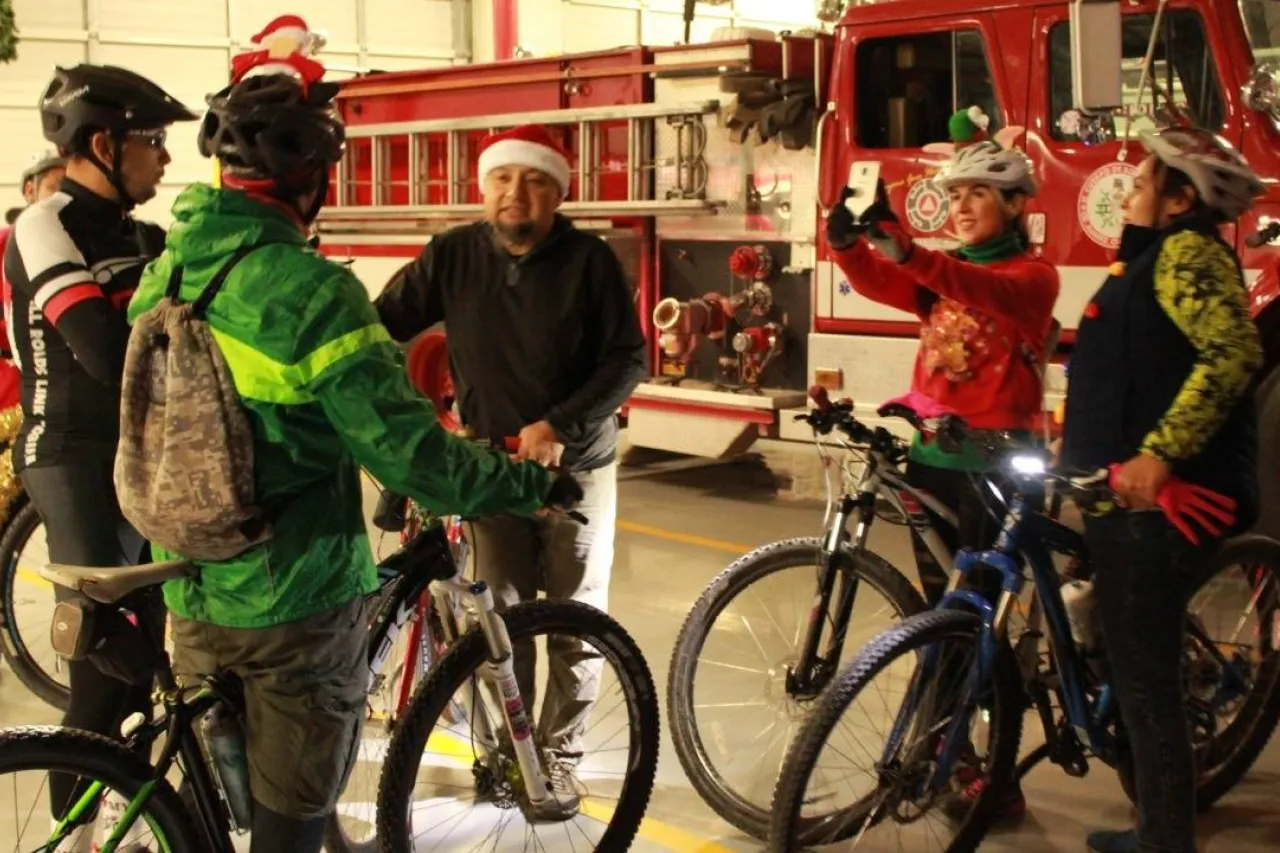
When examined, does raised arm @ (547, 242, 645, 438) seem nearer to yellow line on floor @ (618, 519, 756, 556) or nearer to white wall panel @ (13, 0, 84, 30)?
yellow line on floor @ (618, 519, 756, 556)

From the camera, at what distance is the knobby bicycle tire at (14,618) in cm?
470

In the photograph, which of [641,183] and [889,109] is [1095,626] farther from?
[641,183]

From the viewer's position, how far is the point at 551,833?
362 cm

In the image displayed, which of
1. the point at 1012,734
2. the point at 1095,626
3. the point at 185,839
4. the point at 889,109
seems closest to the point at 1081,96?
the point at 889,109

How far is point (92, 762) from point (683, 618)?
3486 millimetres

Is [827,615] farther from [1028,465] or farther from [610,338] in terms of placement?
[610,338]

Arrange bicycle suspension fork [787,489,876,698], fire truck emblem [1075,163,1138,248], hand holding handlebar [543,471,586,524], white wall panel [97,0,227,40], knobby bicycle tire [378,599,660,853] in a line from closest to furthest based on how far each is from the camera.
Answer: hand holding handlebar [543,471,586,524], knobby bicycle tire [378,599,660,853], bicycle suspension fork [787,489,876,698], fire truck emblem [1075,163,1138,248], white wall panel [97,0,227,40]

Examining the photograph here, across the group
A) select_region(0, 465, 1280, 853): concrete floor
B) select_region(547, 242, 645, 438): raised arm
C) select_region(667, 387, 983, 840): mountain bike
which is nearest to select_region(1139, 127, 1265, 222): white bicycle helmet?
select_region(667, 387, 983, 840): mountain bike

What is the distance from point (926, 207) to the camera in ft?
21.5

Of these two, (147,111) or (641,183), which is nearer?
(147,111)

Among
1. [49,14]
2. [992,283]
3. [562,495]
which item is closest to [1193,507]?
[992,283]

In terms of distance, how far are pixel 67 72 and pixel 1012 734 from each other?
273 cm

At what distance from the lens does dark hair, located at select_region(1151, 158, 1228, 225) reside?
3092 millimetres

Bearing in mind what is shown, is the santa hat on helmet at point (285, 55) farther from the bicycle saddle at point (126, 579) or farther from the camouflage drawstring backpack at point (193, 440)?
the bicycle saddle at point (126, 579)
